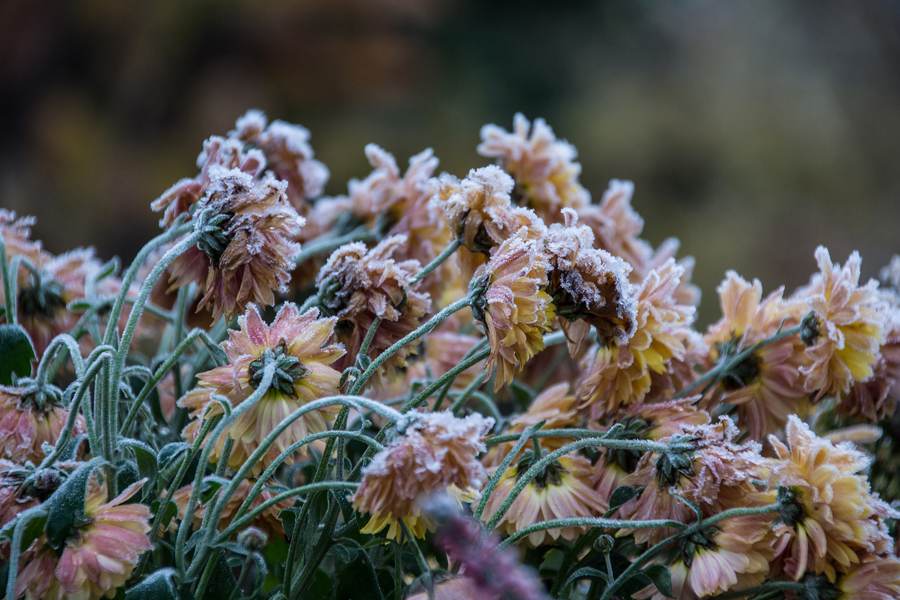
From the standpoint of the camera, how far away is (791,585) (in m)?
0.31

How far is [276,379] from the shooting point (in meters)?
0.29

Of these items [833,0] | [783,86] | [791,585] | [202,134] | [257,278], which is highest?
[833,0]

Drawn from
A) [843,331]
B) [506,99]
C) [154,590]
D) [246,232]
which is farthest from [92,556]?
[506,99]

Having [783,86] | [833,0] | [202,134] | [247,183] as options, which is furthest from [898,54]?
[247,183]

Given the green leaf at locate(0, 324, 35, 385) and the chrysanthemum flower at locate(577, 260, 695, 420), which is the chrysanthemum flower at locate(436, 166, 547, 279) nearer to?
the chrysanthemum flower at locate(577, 260, 695, 420)

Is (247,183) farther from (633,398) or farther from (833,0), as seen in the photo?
(833,0)

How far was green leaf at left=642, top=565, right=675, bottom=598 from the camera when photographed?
30 cm

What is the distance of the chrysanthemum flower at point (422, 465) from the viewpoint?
0.76 feet

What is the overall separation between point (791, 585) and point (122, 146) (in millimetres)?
2166

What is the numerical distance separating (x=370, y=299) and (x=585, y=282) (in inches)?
4.0

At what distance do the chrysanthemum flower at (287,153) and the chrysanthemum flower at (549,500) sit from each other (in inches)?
9.5

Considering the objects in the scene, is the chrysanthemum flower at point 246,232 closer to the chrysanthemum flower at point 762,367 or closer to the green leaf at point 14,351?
the green leaf at point 14,351

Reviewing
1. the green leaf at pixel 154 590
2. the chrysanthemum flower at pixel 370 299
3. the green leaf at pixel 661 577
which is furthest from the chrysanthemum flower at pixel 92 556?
the green leaf at pixel 661 577

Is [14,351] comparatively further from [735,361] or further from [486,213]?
[735,361]
